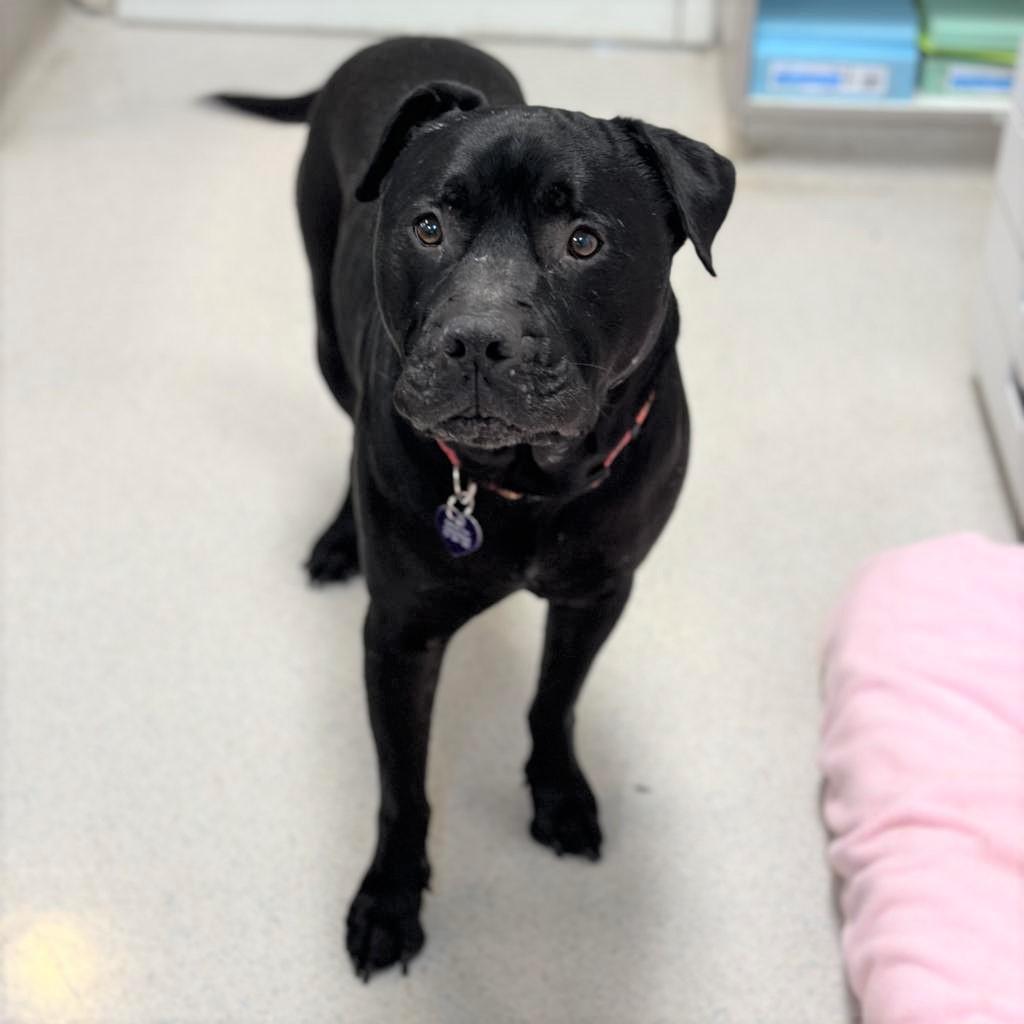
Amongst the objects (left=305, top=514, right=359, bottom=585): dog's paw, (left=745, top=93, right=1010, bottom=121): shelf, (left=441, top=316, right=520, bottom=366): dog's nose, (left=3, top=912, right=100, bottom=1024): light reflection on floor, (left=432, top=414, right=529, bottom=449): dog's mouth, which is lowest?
(left=3, top=912, right=100, bottom=1024): light reflection on floor

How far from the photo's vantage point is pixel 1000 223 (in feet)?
6.63

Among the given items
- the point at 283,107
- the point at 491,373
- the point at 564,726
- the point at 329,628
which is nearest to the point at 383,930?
the point at 564,726

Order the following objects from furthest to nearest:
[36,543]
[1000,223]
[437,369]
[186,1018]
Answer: [1000,223]
[36,543]
[186,1018]
[437,369]

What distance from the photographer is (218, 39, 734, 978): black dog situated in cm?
102

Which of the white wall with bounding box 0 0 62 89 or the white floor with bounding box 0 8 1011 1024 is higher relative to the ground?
the white wall with bounding box 0 0 62 89

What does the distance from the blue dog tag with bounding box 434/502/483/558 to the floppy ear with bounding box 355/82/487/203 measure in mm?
284

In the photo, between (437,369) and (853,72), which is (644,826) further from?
(853,72)

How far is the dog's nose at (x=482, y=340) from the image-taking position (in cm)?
97

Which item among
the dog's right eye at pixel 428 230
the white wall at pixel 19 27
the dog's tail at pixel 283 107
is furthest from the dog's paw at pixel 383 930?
the white wall at pixel 19 27

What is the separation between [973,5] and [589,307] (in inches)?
74.6

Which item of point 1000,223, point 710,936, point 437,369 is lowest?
point 710,936

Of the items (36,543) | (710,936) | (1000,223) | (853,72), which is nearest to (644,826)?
(710,936)

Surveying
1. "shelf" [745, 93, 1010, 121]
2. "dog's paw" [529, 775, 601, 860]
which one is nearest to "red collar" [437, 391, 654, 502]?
"dog's paw" [529, 775, 601, 860]

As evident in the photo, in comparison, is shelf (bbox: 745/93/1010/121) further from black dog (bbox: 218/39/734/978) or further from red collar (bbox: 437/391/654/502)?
red collar (bbox: 437/391/654/502)
